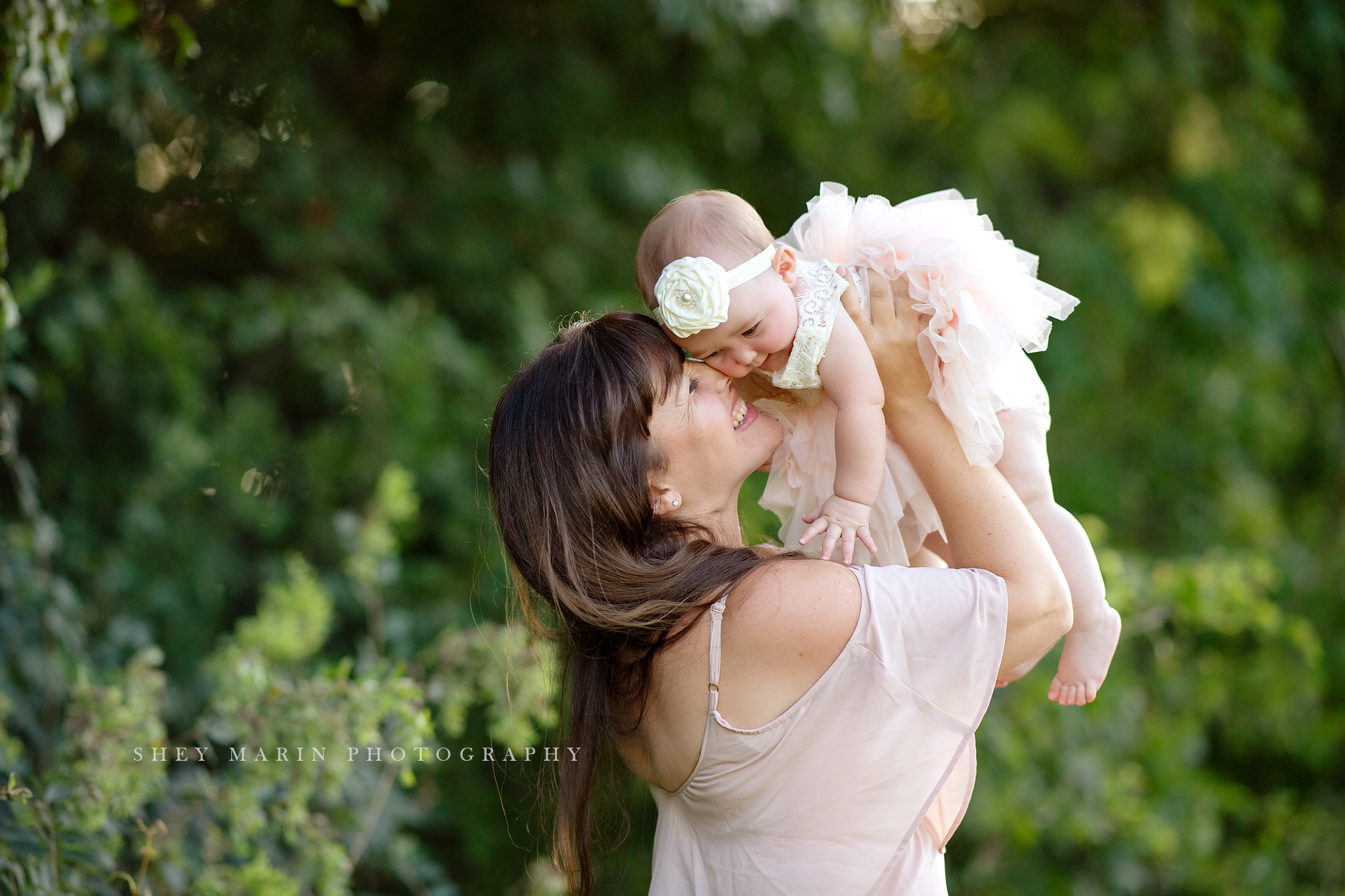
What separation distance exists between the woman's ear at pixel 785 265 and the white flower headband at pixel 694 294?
7cm

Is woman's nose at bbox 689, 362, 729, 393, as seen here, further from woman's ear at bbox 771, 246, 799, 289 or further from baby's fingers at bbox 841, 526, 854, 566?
baby's fingers at bbox 841, 526, 854, 566

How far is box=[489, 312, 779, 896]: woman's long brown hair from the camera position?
1299mm

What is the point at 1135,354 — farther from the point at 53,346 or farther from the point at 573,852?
the point at 53,346

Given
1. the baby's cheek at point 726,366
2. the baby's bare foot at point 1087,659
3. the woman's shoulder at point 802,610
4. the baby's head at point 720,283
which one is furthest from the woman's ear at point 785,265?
the baby's bare foot at point 1087,659

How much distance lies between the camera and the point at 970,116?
4121 mm

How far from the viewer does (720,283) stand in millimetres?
1333

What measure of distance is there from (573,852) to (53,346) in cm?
201

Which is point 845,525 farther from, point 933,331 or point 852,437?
point 933,331

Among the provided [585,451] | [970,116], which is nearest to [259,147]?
[585,451]

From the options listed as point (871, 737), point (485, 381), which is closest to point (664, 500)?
point (871, 737)

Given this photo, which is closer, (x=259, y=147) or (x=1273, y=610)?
(x=1273, y=610)

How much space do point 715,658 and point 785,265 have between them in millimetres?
577

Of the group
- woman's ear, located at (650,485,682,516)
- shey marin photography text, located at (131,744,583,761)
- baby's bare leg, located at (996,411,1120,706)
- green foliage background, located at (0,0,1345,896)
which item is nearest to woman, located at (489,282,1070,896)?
woman's ear, located at (650,485,682,516)

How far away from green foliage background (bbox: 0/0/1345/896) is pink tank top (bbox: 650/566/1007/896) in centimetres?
54
